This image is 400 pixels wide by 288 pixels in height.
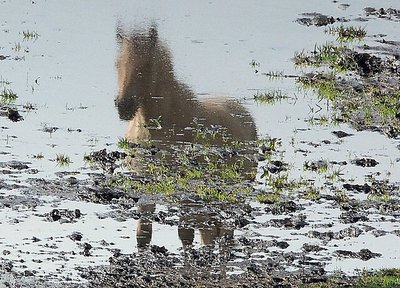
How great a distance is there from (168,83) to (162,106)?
3.53 ft

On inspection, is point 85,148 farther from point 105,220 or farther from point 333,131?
point 333,131

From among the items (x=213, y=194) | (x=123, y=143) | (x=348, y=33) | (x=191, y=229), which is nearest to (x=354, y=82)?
(x=348, y=33)

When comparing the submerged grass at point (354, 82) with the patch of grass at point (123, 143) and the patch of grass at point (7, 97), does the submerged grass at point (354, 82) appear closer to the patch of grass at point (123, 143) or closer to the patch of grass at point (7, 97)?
the patch of grass at point (123, 143)

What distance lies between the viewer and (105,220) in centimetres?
1028

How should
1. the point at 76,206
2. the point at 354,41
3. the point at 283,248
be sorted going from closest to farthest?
the point at 283,248 → the point at 76,206 → the point at 354,41

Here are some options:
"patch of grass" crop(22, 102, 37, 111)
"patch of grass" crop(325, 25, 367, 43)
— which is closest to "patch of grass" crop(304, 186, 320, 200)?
"patch of grass" crop(22, 102, 37, 111)

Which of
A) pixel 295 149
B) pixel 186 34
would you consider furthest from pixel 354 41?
pixel 295 149

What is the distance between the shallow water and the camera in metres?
10.5

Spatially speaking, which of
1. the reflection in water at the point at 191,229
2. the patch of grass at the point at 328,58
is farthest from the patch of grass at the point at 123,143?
the patch of grass at the point at 328,58

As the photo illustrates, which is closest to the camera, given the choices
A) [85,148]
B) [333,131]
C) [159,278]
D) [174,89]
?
[159,278]

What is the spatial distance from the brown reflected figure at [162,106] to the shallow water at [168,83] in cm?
3

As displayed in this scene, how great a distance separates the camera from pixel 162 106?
1365 centimetres

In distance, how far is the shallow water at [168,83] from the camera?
34.5 feet

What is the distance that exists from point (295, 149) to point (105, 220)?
9.60 ft
